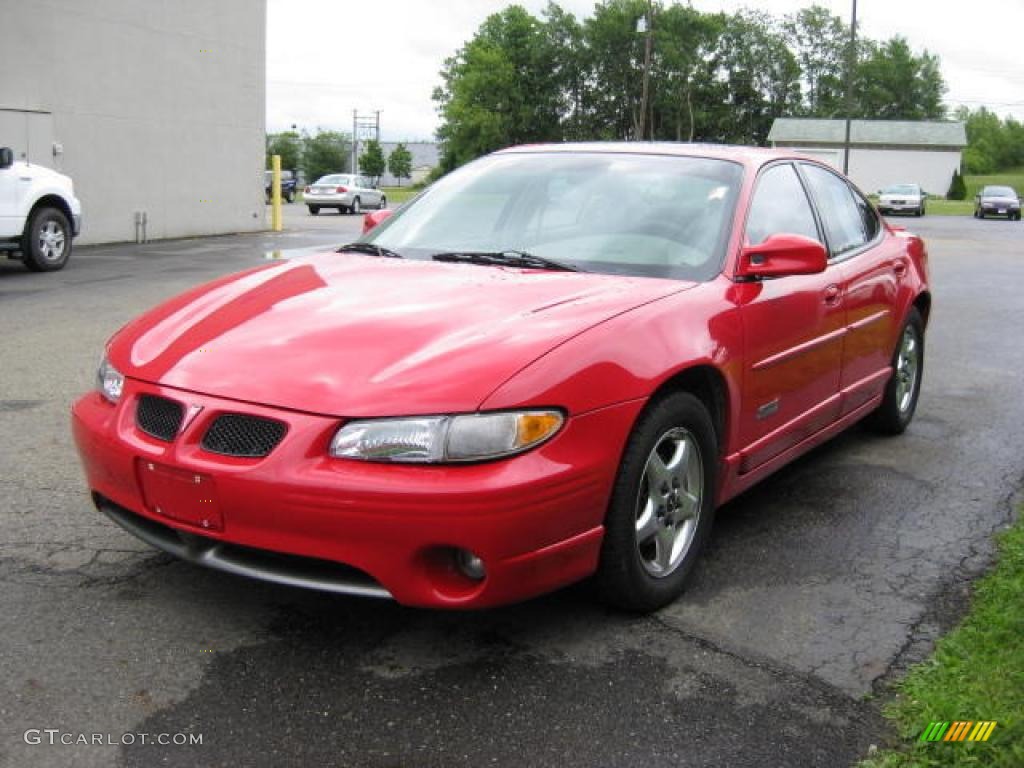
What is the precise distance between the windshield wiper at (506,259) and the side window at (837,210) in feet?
5.05

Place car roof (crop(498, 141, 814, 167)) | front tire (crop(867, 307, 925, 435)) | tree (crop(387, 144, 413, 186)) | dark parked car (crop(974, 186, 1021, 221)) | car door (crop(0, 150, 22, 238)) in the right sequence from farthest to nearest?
tree (crop(387, 144, 413, 186)) → dark parked car (crop(974, 186, 1021, 221)) → car door (crop(0, 150, 22, 238)) → front tire (crop(867, 307, 925, 435)) → car roof (crop(498, 141, 814, 167))

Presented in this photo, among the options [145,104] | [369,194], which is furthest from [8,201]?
[369,194]

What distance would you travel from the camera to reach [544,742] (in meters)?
2.54

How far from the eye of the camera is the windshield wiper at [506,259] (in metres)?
3.73

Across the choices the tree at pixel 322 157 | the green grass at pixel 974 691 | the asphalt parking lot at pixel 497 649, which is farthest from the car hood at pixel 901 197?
the tree at pixel 322 157

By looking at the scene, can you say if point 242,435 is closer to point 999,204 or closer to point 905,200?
point 905,200

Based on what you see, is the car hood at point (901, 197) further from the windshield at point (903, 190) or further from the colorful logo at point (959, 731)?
the colorful logo at point (959, 731)

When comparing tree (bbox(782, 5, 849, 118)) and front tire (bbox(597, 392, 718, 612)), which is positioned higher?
tree (bbox(782, 5, 849, 118))

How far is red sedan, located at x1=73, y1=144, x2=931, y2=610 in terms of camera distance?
105 inches

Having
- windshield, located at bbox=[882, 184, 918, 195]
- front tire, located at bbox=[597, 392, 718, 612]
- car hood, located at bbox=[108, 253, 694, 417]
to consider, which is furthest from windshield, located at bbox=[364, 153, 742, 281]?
windshield, located at bbox=[882, 184, 918, 195]

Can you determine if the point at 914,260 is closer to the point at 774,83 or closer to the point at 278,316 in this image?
the point at 278,316

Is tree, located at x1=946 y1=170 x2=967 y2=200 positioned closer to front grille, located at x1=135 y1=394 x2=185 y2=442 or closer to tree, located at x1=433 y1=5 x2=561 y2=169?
tree, located at x1=433 y1=5 x2=561 y2=169

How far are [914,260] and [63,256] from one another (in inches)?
423

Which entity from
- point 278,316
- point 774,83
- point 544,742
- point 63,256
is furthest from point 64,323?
point 774,83
